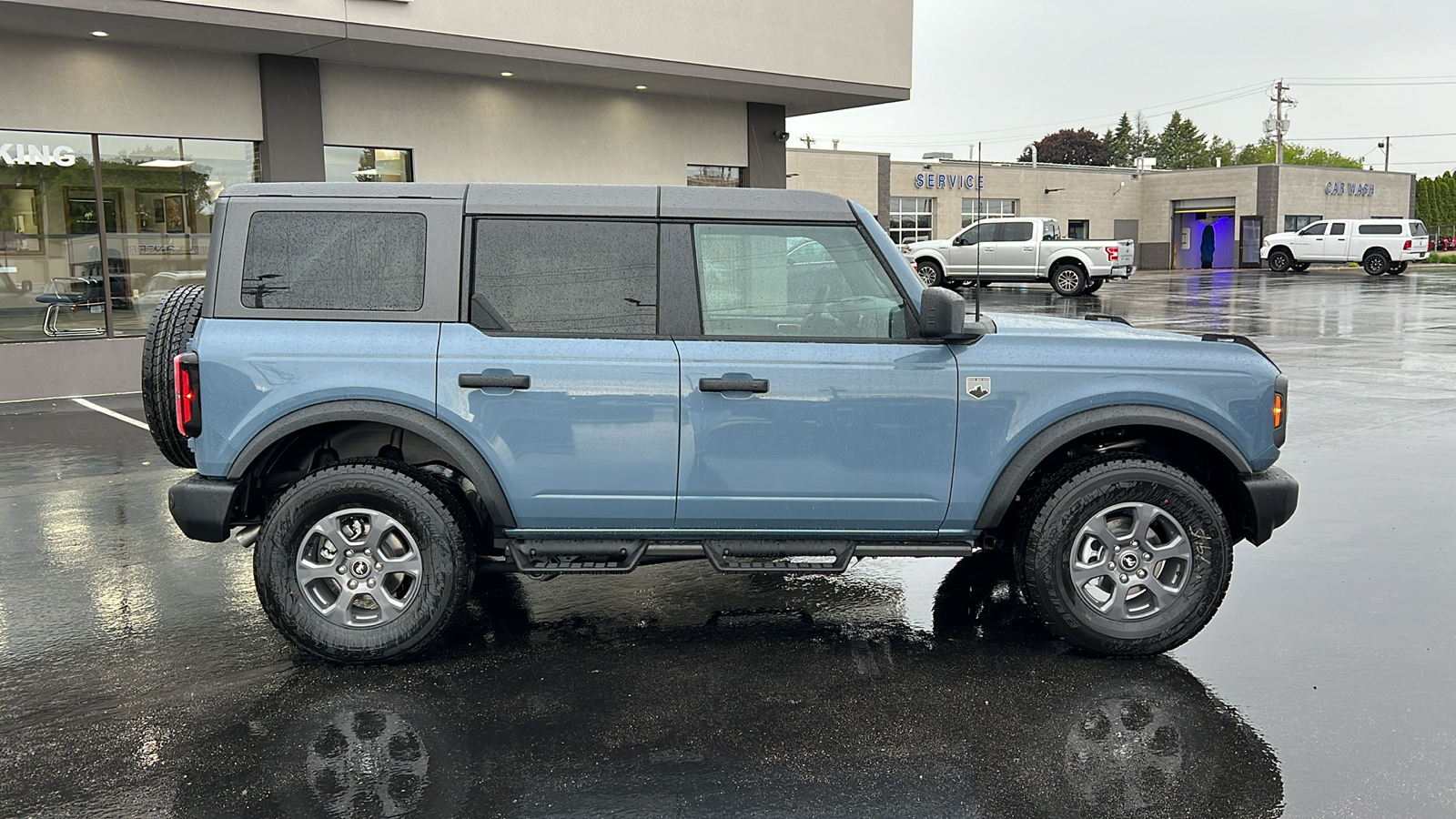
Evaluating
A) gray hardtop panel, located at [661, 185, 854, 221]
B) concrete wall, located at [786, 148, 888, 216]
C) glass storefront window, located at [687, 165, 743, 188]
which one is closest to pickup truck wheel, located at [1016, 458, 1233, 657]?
gray hardtop panel, located at [661, 185, 854, 221]

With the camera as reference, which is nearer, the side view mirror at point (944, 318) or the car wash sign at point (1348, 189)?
the side view mirror at point (944, 318)

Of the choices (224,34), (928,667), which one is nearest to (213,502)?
(928,667)

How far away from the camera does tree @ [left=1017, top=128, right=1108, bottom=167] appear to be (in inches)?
4835

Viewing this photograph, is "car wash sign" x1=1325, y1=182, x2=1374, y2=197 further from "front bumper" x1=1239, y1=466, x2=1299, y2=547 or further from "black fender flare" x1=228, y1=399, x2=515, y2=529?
"black fender flare" x1=228, y1=399, x2=515, y2=529

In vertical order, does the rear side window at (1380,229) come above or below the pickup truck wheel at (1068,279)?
above

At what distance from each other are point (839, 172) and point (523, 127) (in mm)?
34203

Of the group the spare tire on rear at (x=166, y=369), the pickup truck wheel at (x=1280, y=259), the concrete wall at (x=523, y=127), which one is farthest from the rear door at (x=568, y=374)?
Result: the pickup truck wheel at (x=1280, y=259)

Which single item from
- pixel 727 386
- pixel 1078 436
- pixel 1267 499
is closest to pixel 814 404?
pixel 727 386

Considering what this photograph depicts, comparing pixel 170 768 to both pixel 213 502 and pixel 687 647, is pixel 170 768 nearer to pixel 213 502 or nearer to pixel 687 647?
pixel 213 502

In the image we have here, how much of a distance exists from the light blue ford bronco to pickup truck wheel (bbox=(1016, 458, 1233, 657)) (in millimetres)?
11

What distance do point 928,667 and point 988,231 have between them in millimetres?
29526

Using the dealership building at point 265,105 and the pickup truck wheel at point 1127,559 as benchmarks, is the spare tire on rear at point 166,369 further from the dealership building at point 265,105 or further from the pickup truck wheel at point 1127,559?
the dealership building at point 265,105

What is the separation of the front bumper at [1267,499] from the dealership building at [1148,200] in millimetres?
47206

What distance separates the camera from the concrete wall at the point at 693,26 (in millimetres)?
13461
